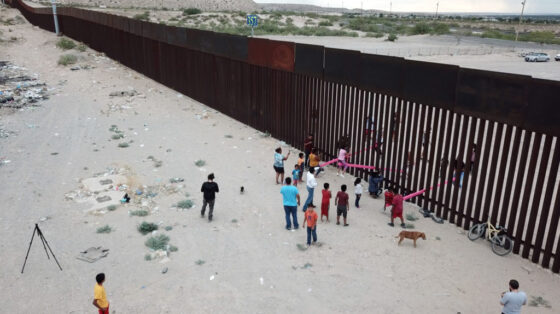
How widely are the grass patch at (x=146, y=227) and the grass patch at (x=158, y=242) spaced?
1.10 ft

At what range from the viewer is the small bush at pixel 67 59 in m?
25.5

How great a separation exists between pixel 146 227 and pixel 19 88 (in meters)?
16.2

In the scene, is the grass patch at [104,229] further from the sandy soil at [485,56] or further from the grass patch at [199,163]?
the sandy soil at [485,56]

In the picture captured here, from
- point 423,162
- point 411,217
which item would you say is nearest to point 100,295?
point 411,217

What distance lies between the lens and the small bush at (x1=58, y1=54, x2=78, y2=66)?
83.5 ft

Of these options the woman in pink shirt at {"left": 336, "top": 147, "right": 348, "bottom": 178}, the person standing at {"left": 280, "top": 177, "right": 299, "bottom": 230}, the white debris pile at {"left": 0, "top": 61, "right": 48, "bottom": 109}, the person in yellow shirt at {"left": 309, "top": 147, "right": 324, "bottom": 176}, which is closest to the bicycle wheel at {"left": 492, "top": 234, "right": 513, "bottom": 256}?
the person standing at {"left": 280, "top": 177, "right": 299, "bottom": 230}

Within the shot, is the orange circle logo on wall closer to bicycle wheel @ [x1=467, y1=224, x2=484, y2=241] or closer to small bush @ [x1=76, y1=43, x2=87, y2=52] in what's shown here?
bicycle wheel @ [x1=467, y1=224, x2=484, y2=241]

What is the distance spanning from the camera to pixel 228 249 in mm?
7953

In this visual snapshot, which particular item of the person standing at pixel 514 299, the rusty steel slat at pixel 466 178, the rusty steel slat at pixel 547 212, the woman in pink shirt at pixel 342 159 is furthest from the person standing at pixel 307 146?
the person standing at pixel 514 299

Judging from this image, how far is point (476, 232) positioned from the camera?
825 cm

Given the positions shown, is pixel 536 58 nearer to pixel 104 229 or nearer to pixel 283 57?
pixel 283 57

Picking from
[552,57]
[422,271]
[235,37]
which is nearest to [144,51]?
[235,37]

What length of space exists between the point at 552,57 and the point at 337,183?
4420cm

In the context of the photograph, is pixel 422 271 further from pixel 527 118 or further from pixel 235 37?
pixel 235 37
